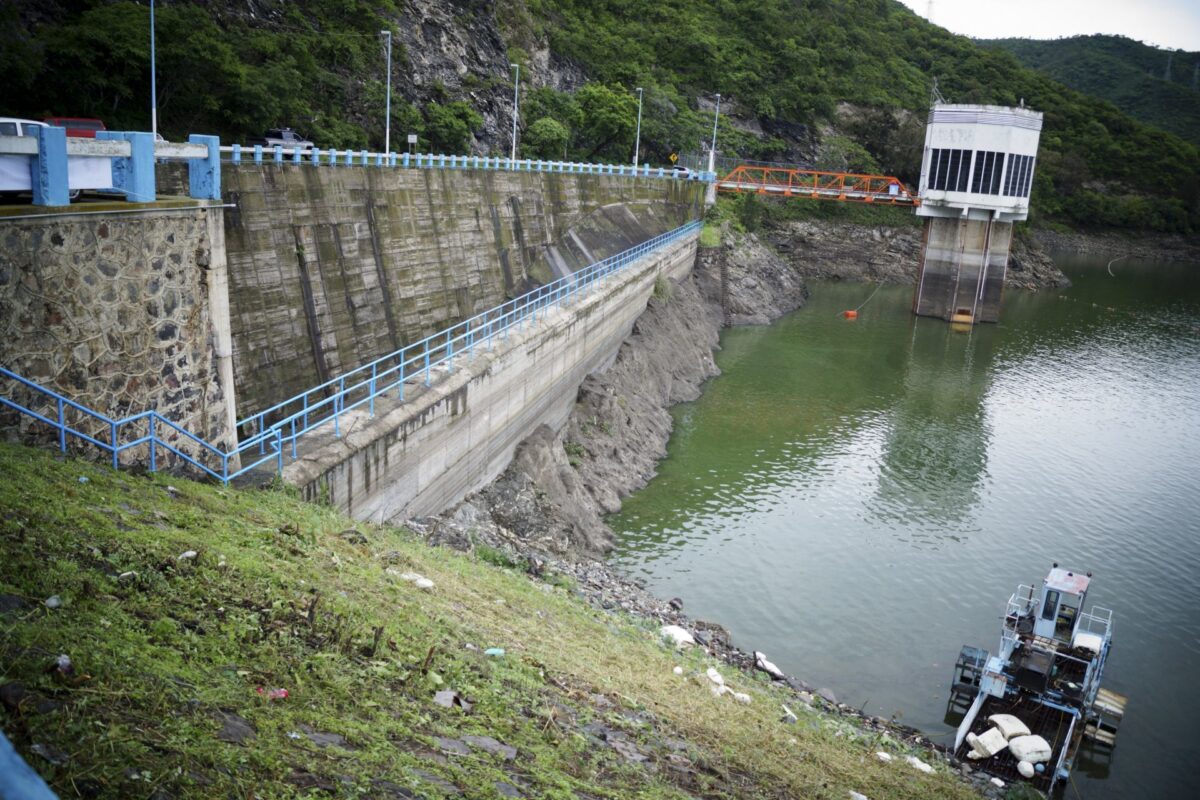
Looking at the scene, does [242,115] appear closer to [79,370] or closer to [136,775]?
[79,370]

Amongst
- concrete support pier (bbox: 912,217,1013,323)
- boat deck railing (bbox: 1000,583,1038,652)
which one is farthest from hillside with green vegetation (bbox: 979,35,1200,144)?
boat deck railing (bbox: 1000,583,1038,652)

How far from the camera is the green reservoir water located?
20922 mm

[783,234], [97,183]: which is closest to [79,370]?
[97,183]

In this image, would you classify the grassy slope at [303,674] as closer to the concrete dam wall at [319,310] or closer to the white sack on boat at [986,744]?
the concrete dam wall at [319,310]

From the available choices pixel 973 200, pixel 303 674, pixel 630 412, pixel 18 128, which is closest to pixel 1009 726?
pixel 303 674

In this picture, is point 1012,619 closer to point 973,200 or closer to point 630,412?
point 630,412

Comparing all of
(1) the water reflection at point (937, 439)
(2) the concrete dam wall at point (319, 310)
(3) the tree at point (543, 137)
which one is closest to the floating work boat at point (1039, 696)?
(1) the water reflection at point (937, 439)

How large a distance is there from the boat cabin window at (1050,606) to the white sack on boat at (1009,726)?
2.75m

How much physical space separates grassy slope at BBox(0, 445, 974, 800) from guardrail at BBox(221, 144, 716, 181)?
9.52 m

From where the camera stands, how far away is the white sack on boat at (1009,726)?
59.0 ft

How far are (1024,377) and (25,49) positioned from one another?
1809 inches

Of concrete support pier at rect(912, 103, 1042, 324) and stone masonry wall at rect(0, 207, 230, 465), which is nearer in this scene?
stone masonry wall at rect(0, 207, 230, 465)

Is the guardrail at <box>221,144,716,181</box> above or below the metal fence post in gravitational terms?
above

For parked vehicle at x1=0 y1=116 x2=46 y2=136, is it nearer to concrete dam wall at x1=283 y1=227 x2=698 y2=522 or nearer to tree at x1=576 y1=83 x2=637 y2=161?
concrete dam wall at x1=283 y1=227 x2=698 y2=522
